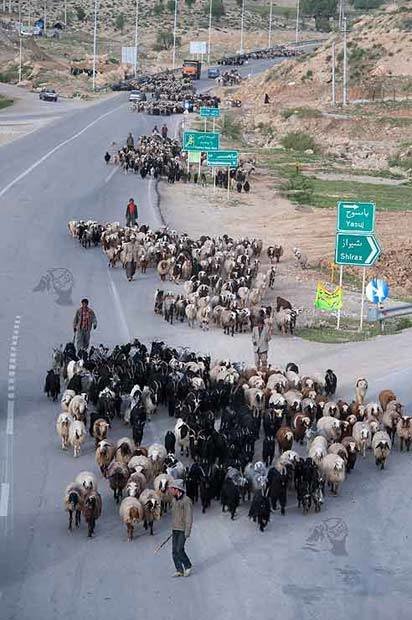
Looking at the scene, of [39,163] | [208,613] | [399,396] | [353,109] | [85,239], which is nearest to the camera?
[208,613]

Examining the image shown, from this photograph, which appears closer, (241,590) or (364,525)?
(241,590)

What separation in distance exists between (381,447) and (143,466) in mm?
3689

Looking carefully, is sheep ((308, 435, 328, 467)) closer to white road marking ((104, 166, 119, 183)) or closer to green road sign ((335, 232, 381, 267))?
green road sign ((335, 232, 381, 267))

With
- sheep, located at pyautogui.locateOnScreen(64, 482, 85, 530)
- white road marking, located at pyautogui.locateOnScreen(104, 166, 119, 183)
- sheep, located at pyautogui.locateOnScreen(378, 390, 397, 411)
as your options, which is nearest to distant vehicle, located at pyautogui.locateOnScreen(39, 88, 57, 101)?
white road marking, located at pyautogui.locateOnScreen(104, 166, 119, 183)

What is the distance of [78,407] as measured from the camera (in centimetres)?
2048

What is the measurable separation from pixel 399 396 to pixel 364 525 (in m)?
6.07

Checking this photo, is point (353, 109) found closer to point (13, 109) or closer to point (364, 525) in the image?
point (13, 109)

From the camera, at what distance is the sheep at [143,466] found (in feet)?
58.6

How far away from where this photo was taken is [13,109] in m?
90.7

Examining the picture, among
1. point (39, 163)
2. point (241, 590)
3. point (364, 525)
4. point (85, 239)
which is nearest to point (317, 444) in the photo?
point (364, 525)

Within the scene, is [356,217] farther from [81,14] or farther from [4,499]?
[81,14]

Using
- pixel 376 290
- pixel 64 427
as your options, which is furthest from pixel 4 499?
pixel 376 290

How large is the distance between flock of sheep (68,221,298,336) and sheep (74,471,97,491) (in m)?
9.51

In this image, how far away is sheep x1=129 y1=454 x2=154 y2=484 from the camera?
17.9 metres
